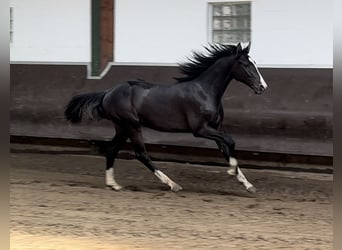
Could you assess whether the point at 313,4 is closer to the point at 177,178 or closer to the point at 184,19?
the point at 184,19

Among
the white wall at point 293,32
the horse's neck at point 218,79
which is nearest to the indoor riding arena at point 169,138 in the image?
the white wall at point 293,32

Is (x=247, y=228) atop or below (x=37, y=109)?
below

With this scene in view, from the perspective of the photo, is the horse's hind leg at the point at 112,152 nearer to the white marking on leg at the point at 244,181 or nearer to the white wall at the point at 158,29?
the white marking on leg at the point at 244,181

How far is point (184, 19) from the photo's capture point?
11.8 meters

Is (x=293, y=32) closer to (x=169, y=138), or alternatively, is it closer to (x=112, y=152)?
(x=169, y=138)

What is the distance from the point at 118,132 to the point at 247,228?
10.5 ft

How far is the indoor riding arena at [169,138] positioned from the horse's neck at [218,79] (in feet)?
0.53

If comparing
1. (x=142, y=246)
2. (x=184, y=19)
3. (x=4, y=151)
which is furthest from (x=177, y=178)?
(x=4, y=151)

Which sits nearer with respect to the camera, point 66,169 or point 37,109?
point 66,169

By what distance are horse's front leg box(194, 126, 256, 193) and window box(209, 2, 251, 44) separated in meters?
3.24

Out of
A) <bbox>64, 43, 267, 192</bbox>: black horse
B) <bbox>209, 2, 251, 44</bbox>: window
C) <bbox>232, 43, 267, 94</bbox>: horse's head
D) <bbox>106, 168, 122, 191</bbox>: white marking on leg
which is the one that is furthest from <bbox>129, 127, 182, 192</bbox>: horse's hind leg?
<bbox>209, 2, 251, 44</bbox>: window

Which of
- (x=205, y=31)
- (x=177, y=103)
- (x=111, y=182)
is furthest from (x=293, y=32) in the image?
(x=111, y=182)

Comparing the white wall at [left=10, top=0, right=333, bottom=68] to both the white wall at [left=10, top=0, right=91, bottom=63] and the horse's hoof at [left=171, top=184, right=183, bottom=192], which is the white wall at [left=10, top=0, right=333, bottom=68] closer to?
the white wall at [left=10, top=0, right=91, bottom=63]

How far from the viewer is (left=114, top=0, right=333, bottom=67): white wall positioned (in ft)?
35.2
